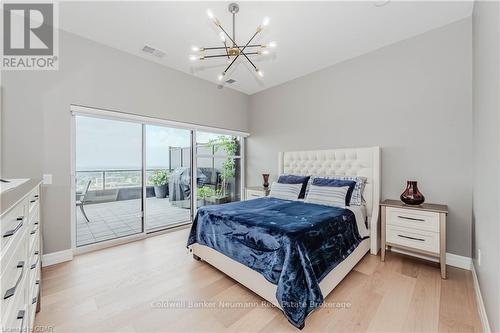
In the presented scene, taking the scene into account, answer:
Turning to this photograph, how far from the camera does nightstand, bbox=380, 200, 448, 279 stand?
232 cm

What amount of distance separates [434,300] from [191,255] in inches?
105

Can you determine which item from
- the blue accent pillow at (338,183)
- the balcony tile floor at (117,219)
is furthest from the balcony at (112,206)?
the blue accent pillow at (338,183)

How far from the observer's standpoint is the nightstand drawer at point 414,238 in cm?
237

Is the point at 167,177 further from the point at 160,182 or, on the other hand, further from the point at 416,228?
the point at 416,228

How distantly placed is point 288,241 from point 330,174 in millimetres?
2171

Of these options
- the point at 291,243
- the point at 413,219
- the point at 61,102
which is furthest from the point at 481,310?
the point at 61,102

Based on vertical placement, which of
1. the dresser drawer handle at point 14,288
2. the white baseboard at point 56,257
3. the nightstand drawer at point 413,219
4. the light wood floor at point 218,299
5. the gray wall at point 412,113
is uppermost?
the gray wall at point 412,113

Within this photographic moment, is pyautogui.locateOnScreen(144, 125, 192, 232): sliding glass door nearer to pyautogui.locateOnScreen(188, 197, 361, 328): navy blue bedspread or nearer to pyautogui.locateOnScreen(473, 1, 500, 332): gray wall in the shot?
pyautogui.locateOnScreen(188, 197, 361, 328): navy blue bedspread

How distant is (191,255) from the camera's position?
2883 millimetres

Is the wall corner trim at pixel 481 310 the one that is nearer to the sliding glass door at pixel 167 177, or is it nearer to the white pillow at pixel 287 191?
the white pillow at pixel 287 191

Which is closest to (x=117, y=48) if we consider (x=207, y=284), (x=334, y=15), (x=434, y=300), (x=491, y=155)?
(x=334, y=15)

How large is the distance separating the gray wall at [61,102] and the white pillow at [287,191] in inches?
93.3

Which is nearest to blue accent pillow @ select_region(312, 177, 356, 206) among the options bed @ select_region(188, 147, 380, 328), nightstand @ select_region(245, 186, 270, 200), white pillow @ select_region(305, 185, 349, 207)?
white pillow @ select_region(305, 185, 349, 207)

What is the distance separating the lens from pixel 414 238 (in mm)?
2492
